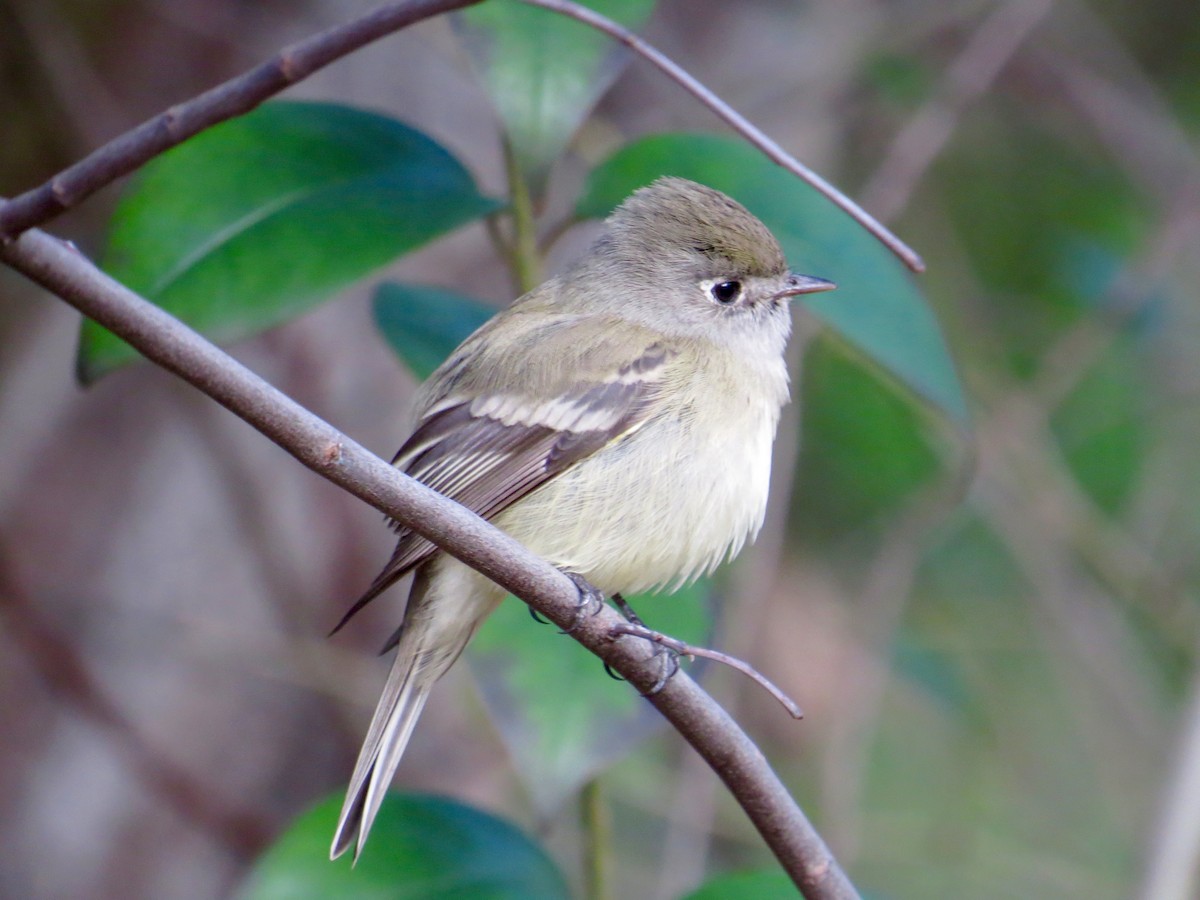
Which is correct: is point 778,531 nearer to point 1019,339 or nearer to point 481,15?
point 1019,339

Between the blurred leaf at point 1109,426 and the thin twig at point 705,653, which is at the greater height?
the blurred leaf at point 1109,426

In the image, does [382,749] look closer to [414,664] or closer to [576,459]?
[414,664]

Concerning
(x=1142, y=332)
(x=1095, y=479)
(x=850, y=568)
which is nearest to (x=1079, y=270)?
(x=1142, y=332)

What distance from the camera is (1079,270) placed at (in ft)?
12.7

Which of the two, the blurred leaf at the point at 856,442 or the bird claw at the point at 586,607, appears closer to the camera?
the bird claw at the point at 586,607

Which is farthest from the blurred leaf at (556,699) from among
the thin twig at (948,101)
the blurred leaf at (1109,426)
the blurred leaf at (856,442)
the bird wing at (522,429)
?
the blurred leaf at (1109,426)

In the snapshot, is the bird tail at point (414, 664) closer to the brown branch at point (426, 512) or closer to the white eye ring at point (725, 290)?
the brown branch at point (426, 512)

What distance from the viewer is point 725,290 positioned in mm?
2516

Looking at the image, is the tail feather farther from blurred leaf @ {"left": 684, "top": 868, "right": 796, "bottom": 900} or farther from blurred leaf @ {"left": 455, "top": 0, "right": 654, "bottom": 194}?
blurred leaf @ {"left": 455, "top": 0, "right": 654, "bottom": 194}

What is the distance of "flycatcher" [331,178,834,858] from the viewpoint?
6.87 feet

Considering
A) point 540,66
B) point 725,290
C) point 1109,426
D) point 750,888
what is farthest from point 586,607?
point 1109,426

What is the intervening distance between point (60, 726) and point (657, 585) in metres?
1.90

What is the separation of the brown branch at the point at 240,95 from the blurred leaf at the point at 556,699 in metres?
1.02

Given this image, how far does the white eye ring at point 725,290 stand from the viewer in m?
2.51
